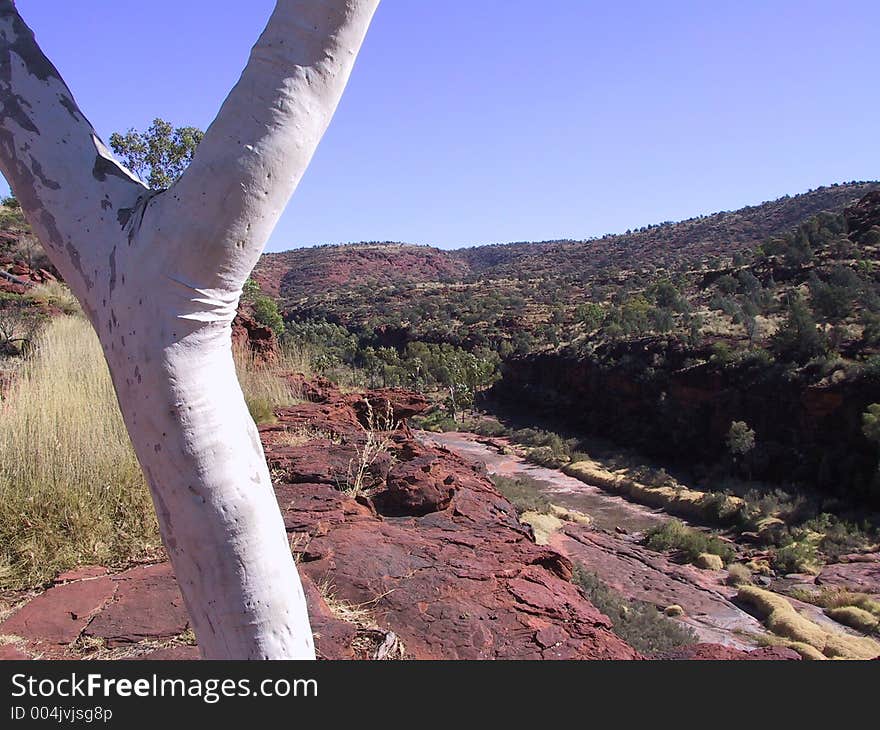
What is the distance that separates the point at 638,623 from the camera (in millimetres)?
9289

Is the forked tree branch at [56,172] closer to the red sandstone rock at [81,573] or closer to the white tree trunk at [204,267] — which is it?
the white tree trunk at [204,267]

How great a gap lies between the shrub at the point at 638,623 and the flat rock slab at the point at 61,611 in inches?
235

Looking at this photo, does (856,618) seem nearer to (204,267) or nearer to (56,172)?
(204,267)

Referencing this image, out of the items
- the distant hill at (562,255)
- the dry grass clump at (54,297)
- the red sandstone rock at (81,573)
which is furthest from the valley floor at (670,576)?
the distant hill at (562,255)

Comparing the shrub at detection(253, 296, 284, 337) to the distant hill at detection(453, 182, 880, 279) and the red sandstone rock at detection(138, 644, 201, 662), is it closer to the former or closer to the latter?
the red sandstone rock at detection(138, 644, 201, 662)

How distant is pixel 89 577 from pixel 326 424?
10.4 feet

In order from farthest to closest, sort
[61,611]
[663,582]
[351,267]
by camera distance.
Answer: [351,267], [663,582], [61,611]

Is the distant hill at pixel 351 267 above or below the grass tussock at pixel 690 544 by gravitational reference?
above

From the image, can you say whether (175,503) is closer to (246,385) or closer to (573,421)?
(246,385)

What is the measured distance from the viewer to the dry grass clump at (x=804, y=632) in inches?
376

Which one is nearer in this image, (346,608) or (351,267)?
(346,608)

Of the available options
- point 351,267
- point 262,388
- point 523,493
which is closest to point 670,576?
point 523,493

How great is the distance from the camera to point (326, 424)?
6.39 meters

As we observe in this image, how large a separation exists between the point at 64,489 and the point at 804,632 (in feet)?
34.8
